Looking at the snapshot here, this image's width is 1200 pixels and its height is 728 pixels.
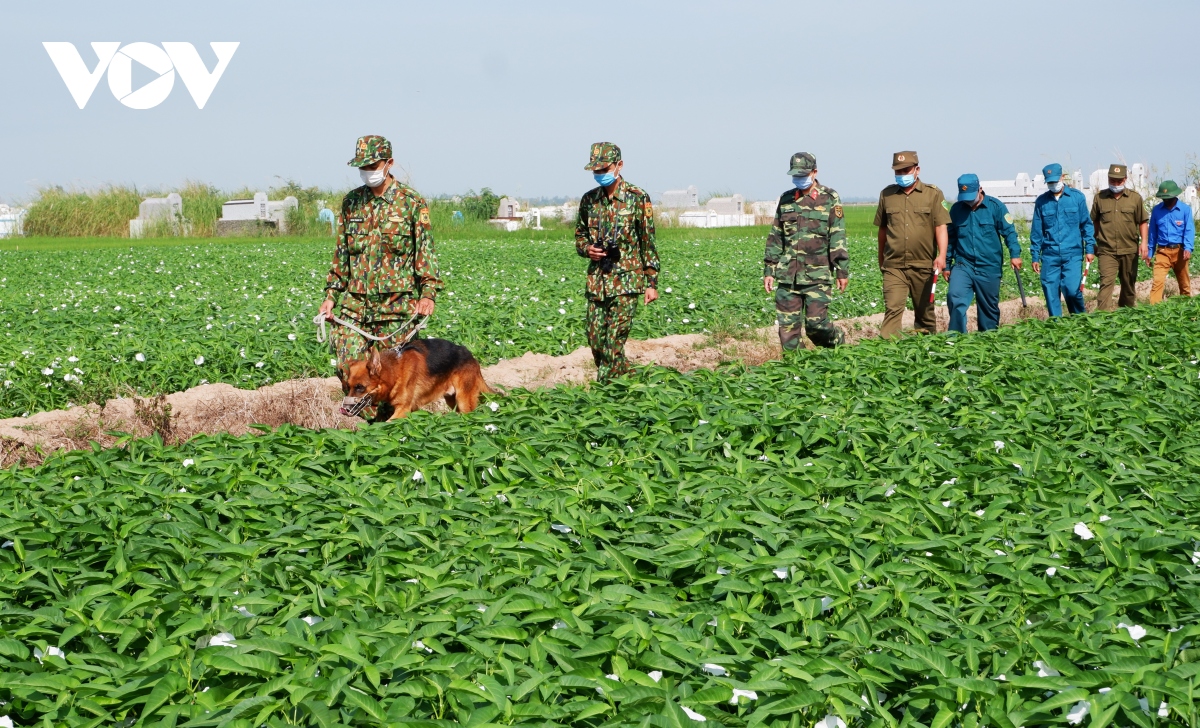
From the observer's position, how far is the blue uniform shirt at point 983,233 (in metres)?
11.9

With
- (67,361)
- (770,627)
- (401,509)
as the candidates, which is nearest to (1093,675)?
(770,627)

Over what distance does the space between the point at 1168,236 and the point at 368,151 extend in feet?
36.9

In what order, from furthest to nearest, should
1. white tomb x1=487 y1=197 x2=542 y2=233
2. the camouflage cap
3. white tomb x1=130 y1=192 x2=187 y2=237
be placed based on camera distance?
white tomb x1=487 y1=197 x2=542 y2=233 → white tomb x1=130 y1=192 x2=187 y2=237 → the camouflage cap

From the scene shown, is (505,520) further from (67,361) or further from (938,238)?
(938,238)

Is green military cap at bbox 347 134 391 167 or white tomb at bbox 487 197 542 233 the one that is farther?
white tomb at bbox 487 197 542 233

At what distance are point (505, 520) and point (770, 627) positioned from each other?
4.27 ft

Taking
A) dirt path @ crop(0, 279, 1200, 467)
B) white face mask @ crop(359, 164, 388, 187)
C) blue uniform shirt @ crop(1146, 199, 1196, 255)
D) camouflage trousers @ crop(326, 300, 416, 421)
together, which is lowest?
dirt path @ crop(0, 279, 1200, 467)

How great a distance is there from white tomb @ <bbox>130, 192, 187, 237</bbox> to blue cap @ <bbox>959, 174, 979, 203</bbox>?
117ft

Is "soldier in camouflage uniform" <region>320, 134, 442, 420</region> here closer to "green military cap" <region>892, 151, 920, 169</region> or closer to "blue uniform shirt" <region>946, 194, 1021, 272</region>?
"green military cap" <region>892, 151, 920, 169</region>

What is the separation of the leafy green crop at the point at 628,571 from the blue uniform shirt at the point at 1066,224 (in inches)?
293

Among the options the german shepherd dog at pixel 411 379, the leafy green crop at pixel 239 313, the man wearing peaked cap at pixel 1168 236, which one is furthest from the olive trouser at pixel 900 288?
the german shepherd dog at pixel 411 379

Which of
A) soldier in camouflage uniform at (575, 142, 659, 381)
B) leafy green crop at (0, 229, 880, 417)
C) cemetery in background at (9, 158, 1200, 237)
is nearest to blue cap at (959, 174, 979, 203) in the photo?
leafy green crop at (0, 229, 880, 417)

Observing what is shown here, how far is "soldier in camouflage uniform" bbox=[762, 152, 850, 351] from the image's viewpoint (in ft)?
33.0

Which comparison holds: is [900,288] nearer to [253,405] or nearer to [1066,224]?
[1066,224]
